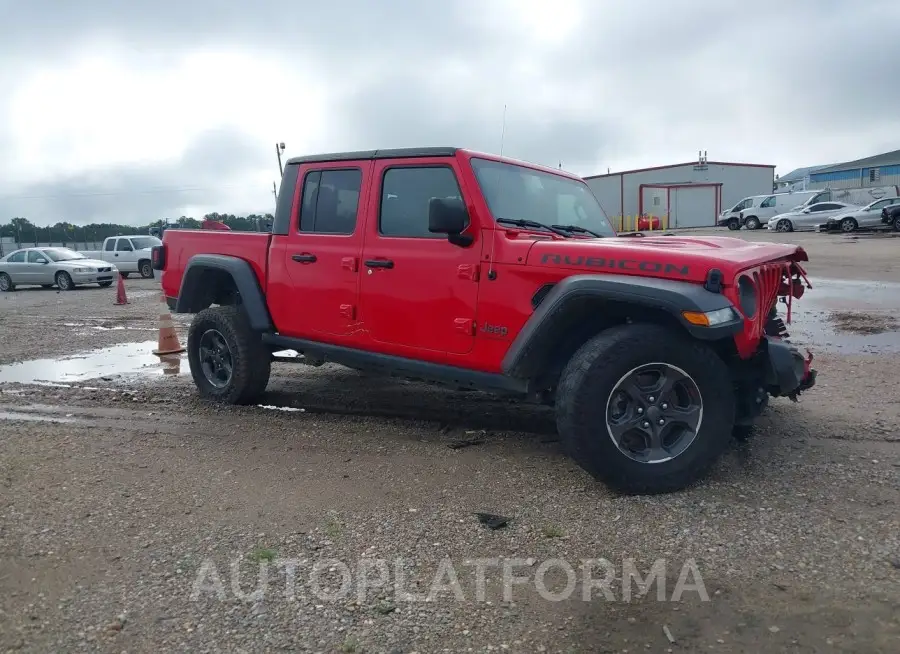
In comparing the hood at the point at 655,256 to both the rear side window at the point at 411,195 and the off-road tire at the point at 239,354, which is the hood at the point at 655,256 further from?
the off-road tire at the point at 239,354

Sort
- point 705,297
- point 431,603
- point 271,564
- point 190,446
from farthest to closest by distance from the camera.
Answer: point 190,446 < point 705,297 < point 271,564 < point 431,603

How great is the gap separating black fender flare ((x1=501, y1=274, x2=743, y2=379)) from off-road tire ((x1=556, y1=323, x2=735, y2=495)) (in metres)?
0.17

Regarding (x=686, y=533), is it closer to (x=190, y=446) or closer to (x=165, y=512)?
(x=165, y=512)

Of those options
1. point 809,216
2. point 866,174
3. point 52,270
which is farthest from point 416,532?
point 866,174

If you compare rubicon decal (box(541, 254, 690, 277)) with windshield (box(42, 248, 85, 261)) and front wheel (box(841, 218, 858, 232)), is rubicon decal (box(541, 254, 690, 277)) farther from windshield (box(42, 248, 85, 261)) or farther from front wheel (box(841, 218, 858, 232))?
front wheel (box(841, 218, 858, 232))

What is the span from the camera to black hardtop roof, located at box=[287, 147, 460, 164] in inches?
184

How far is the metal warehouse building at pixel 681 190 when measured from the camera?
40188 mm

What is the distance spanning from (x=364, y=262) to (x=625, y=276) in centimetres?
190

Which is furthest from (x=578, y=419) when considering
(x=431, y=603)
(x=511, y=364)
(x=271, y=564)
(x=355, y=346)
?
(x=355, y=346)

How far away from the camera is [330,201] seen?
5.33 meters

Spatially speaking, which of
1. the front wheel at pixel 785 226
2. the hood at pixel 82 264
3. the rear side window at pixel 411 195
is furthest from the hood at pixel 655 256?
the front wheel at pixel 785 226

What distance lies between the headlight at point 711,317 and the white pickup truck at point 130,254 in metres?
23.2

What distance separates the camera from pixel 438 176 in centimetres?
467

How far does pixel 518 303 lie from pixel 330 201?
6.28 feet
